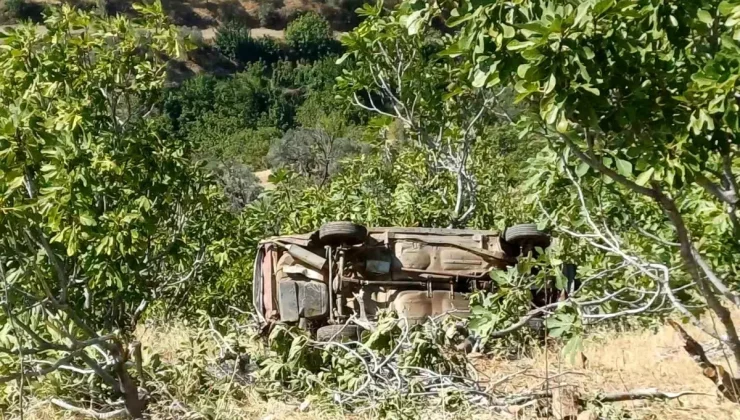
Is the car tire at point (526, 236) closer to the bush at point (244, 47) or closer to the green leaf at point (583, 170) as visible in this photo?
the green leaf at point (583, 170)

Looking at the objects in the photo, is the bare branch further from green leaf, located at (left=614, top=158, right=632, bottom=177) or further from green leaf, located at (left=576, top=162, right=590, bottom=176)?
green leaf, located at (left=614, top=158, right=632, bottom=177)

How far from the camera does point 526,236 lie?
7.41 meters

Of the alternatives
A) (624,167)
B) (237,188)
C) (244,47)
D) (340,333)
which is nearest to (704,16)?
(624,167)

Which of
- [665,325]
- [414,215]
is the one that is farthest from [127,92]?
[665,325]

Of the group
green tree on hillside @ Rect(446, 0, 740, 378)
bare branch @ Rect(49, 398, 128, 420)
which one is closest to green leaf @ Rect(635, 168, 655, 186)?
green tree on hillside @ Rect(446, 0, 740, 378)

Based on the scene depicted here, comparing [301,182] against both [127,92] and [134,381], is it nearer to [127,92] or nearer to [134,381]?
[127,92]

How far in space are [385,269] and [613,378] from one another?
7.79 ft

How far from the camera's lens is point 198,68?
51219 millimetres

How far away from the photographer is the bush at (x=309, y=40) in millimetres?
53438

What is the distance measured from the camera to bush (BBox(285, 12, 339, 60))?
53438 mm

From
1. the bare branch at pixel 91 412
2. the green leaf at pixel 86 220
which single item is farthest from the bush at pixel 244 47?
the green leaf at pixel 86 220

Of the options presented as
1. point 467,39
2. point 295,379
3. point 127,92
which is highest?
point 127,92

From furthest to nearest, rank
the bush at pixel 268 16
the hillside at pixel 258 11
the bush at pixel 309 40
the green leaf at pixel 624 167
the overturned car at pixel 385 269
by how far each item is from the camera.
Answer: the bush at pixel 268 16, the hillside at pixel 258 11, the bush at pixel 309 40, the overturned car at pixel 385 269, the green leaf at pixel 624 167

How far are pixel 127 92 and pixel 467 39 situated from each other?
387 cm
